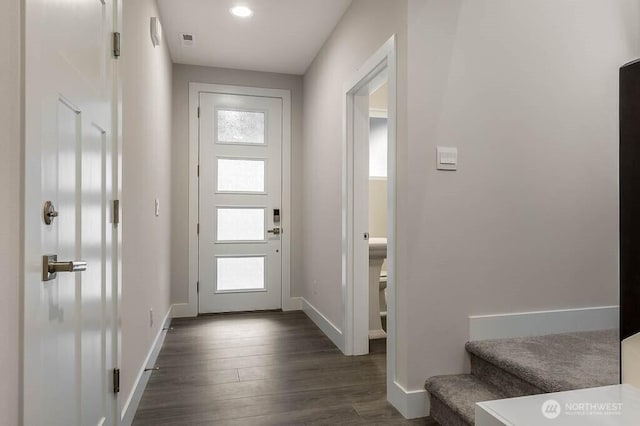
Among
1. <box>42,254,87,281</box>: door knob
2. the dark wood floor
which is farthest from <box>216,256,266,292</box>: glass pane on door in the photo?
<box>42,254,87,281</box>: door knob

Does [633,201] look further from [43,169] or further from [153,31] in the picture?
[153,31]

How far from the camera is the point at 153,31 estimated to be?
2645 mm

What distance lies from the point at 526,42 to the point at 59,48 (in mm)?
2336

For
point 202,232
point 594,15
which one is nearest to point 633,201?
point 594,15

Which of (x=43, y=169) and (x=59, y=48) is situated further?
(x=59, y=48)

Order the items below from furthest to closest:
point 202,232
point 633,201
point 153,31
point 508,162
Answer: point 202,232 < point 153,31 < point 508,162 < point 633,201

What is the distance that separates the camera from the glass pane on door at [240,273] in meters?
4.31

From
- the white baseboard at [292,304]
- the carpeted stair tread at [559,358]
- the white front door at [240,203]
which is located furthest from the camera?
the white baseboard at [292,304]

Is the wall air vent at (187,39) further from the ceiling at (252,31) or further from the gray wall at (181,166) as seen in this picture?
the gray wall at (181,166)

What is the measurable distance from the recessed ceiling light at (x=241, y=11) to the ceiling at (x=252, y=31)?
0.14 feet

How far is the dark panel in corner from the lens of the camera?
87 cm

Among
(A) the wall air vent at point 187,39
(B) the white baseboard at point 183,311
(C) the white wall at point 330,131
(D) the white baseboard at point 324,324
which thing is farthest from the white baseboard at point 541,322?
(A) the wall air vent at point 187,39

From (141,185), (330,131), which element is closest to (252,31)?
(330,131)

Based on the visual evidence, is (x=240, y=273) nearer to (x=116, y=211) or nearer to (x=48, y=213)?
(x=116, y=211)
